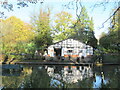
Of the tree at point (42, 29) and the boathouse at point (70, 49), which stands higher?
the tree at point (42, 29)

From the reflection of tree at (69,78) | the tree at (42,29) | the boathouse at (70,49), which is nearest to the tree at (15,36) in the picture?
the tree at (42,29)

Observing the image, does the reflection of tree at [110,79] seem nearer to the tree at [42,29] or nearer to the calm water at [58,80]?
the calm water at [58,80]

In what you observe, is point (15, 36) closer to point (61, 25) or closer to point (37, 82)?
point (61, 25)

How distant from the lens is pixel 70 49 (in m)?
11.6

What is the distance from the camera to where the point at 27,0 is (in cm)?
258

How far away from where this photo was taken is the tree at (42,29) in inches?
400

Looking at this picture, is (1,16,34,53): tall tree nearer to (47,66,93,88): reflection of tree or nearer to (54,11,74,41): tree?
(54,11,74,41): tree

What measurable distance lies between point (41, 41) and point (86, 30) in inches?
169

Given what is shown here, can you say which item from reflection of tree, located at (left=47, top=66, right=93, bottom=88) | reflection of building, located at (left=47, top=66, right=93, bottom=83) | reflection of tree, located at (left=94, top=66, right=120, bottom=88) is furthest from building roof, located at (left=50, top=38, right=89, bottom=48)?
reflection of tree, located at (left=47, top=66, right=93, bottom=88)

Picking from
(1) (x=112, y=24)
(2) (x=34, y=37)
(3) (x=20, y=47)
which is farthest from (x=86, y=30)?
(1) (x=112, y=24)

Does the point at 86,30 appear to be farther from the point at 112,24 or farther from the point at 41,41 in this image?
the point at 112,24

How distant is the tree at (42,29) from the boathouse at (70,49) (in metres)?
0.94

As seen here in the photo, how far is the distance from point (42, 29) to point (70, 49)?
8.94 ft

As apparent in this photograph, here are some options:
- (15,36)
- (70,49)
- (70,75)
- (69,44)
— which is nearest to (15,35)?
(15,36)
